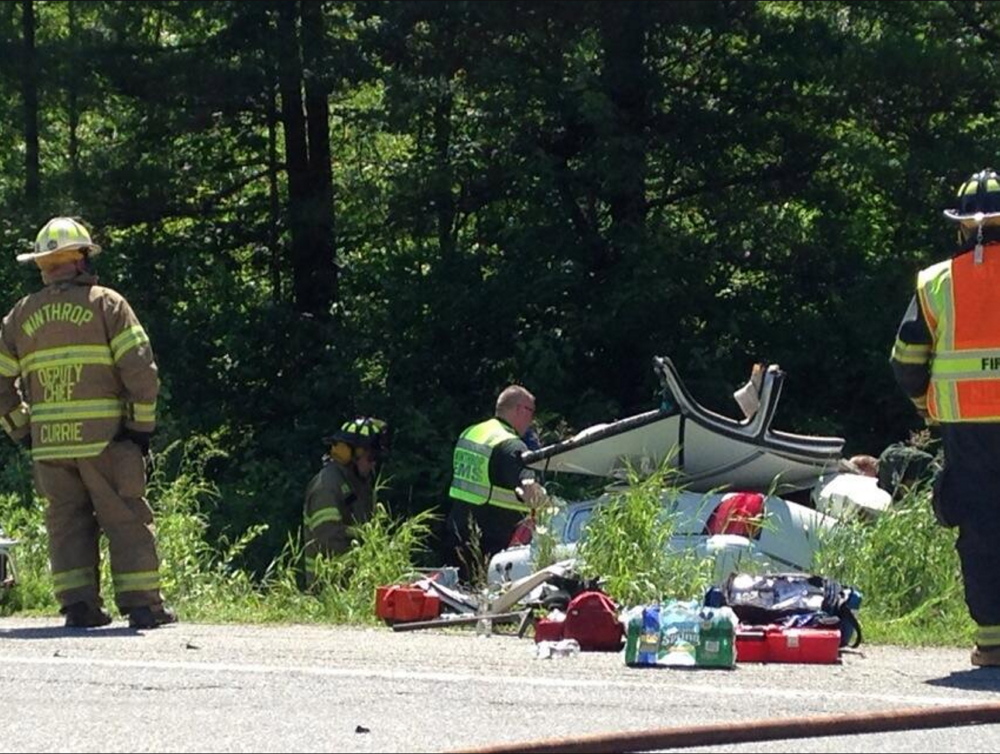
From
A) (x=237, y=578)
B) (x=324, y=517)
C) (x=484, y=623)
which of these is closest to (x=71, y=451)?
(x=484, y=623)

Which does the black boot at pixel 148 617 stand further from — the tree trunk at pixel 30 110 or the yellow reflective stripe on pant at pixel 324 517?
the tree trunk at pixel 30 110

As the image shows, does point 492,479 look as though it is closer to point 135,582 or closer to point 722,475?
point 722,475

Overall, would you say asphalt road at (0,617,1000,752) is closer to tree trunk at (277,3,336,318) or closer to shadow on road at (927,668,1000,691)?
shadow on road at (927,668,1000,691)

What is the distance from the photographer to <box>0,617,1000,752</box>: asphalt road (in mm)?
5898

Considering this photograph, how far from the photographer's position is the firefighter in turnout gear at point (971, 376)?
295 inches

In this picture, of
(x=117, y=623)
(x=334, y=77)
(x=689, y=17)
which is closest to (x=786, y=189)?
(x=689, y=17)

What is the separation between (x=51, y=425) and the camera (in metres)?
9.18

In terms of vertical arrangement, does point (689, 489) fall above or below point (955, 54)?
below

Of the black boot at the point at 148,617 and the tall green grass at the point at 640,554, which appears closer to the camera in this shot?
the black boot at the point at 148,617

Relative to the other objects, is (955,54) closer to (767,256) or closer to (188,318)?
(767,256)

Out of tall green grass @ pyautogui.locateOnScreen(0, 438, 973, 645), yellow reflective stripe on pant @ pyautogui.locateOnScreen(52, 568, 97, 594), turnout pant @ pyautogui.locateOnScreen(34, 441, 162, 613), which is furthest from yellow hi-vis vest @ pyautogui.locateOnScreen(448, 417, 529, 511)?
yellow reflective stripe on pant @ pyautogui.locateOnScreen(52, 568, 97, 594)

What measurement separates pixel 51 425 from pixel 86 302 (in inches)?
22.8

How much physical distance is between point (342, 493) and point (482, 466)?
924 mm

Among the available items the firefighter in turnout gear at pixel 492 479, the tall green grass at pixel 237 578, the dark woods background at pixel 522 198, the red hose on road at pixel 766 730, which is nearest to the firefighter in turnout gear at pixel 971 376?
the red hose on road at pixel 766 730
